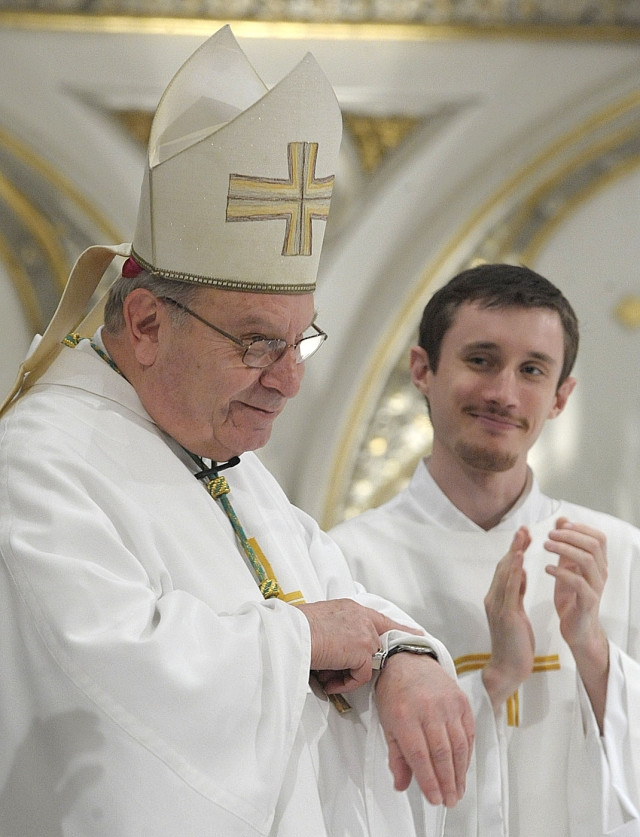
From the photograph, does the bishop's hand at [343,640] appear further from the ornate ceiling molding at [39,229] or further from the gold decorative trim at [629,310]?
the gold decorative trim at [629,310]

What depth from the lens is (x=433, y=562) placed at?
2.96 m

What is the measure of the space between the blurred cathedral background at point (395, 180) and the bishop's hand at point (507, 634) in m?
2.59

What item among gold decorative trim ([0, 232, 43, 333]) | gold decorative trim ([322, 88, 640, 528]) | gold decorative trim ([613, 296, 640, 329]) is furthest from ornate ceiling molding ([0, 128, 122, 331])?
gold decorative trim ([613, 296, 640, 329])

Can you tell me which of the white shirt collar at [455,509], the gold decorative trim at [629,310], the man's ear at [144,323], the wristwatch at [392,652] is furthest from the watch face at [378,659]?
the gold decorative trim at [629,310]

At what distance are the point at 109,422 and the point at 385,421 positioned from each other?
10.8 ft

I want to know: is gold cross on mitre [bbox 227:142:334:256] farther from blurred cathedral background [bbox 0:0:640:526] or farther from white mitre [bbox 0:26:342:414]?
blurred cathedral background [bbox 0:0:640:526]

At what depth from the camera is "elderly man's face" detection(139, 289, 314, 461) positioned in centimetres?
203

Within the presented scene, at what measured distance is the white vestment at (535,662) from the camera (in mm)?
2598

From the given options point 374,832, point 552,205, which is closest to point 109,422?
point 374,832

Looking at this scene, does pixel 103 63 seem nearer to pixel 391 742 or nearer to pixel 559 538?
pixel 559 538

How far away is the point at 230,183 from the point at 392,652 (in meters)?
0.83

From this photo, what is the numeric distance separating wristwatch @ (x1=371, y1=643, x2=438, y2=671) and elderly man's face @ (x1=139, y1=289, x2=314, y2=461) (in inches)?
15.7

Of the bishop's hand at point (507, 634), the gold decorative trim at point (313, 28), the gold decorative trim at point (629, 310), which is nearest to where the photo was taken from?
the bishop's hand at point (507, 634)

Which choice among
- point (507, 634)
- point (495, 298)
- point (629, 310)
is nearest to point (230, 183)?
point (495, 298)
